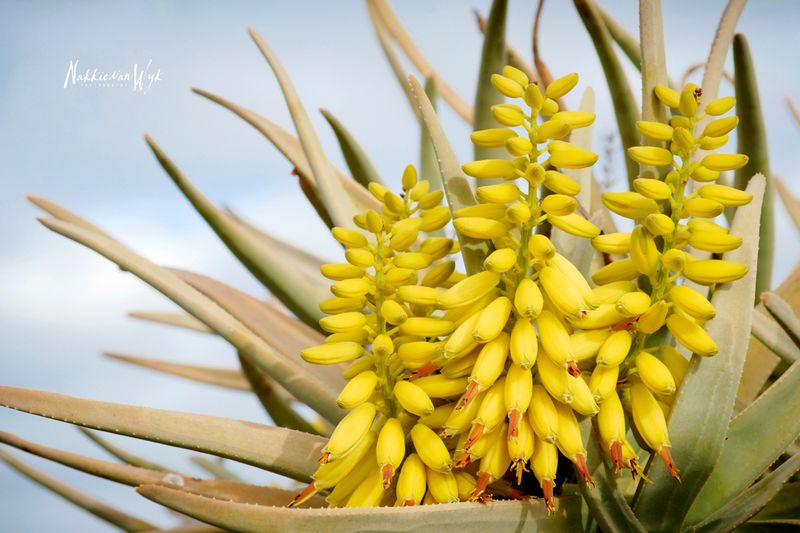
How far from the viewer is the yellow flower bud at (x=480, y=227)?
1.91 feet

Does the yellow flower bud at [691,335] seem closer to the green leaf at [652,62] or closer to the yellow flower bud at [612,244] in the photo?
the yellow flower bud at [612,244]

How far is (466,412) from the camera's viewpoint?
1.90 feet

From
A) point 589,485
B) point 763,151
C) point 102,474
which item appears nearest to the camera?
point 589,485

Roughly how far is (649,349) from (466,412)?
0.49 ft

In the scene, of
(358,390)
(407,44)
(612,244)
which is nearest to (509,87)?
Answer: (612,244)

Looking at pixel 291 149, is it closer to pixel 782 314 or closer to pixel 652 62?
pixel 652 62

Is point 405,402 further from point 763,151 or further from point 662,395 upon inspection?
point 763,151

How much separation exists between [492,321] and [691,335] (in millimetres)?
143

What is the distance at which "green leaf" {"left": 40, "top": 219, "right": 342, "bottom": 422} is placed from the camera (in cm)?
79

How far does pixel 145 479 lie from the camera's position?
2.59 feet

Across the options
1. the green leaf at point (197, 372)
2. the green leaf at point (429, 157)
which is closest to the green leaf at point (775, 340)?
the green leaf at point (429, 157)

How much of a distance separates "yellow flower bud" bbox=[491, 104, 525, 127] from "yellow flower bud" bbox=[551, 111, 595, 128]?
23 millimetres

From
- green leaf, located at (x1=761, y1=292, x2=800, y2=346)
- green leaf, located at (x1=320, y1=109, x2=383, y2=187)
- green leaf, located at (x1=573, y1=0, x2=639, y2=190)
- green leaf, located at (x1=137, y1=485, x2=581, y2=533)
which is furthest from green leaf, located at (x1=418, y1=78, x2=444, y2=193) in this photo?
green leaf, located at (x1=137, y1=485, x2=581, y2=533)

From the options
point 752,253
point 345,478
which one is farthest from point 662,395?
point 345,478
